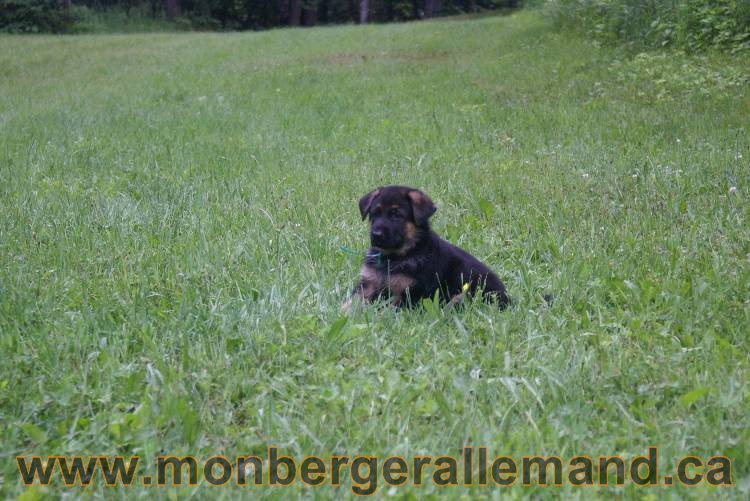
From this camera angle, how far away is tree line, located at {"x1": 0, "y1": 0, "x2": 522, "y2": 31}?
47.0 m

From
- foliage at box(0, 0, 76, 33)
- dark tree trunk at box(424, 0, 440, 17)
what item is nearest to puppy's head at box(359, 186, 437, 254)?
foliage at box(0, 0, 76, 33)

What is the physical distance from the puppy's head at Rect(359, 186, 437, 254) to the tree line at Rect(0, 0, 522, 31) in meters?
40.9

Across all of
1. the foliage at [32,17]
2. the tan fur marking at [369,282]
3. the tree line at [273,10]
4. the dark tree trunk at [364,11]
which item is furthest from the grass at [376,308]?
the dark tree trunk at [364,11]

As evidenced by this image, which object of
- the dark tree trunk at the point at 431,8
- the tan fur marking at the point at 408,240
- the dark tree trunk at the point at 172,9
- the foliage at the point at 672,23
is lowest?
the tan fur marking at the point at 408,240

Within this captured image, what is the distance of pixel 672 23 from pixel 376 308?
13.4 metres

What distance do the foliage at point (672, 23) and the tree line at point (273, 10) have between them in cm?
3239

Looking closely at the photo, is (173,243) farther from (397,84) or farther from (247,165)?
(397,84)

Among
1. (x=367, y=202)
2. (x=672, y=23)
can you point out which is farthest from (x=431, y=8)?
(x=367, y=202)

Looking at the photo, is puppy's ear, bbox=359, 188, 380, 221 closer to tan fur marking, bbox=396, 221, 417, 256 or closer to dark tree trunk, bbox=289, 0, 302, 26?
tan fur marking, bbox=396, 221, 417, 256

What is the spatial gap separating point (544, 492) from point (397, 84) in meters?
13.7

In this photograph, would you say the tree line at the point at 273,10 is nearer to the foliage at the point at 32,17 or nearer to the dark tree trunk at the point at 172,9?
the dark tree trunk at the point at 172,9

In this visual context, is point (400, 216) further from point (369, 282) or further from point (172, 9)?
point (172, 9)

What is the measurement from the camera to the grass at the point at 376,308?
3.38 meters

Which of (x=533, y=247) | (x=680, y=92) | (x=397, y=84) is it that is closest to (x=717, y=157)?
(x=533, y=247)
